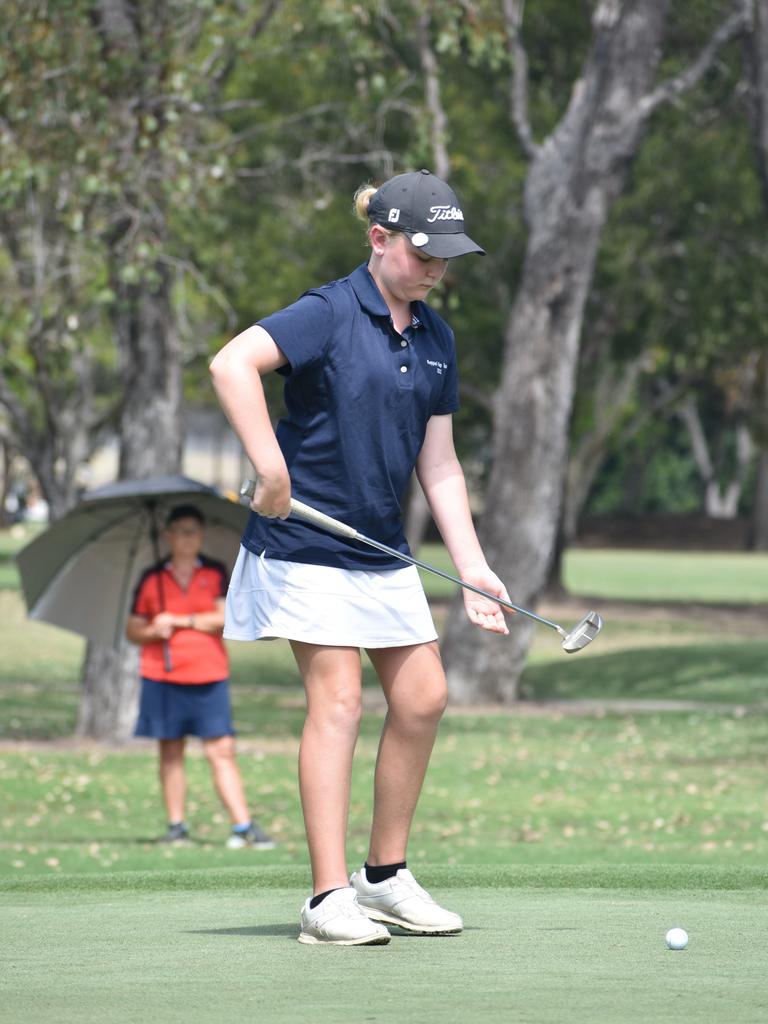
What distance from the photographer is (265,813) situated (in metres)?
12.3

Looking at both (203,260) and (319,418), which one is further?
(203,260)

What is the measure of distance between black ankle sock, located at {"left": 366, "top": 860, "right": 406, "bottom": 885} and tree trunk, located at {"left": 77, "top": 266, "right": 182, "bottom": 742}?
10.3m

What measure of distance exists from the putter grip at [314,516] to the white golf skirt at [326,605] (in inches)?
4.9

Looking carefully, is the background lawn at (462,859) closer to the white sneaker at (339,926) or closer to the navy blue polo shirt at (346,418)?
the white sneaker at (339,926)

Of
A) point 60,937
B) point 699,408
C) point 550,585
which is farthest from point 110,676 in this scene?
point 699,408

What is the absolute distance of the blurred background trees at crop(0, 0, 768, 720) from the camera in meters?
14.4

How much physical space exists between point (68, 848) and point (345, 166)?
20.0 metres

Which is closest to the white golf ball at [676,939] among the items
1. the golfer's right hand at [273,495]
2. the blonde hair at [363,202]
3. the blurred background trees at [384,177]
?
the golfer's right hand at [273,495]

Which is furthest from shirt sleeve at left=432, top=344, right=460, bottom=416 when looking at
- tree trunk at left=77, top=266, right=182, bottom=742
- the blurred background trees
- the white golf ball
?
tree trunk at left=77, top=266, right=182, bottom=742

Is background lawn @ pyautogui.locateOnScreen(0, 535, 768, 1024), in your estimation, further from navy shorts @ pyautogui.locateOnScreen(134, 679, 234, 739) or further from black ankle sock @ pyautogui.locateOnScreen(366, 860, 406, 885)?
navy shorts @ pyautogui.locateOnScreen(134, 679, 234, 739)

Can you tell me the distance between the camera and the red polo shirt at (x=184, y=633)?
10109 millimetres

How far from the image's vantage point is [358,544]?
532cm

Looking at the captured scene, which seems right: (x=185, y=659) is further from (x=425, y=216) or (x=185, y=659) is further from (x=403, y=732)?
(x=425, y=216)

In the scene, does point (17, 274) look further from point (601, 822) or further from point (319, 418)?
point (319, 418)
